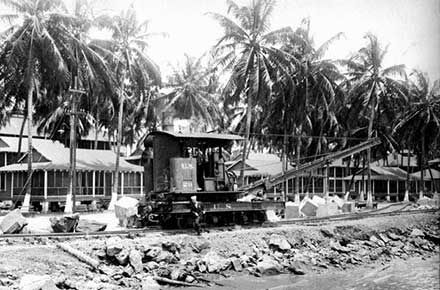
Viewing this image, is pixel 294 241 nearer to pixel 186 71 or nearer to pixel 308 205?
→ pixel 308 205

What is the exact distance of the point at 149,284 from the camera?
13.0 metres

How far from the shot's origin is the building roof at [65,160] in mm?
33375

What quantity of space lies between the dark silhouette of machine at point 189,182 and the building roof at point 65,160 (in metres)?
15.4

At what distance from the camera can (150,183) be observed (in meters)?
19.8

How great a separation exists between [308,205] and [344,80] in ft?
42.9

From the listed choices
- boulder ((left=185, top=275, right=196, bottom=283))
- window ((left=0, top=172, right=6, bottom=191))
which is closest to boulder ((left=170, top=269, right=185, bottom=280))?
boulder ((left=185, top=275, right=196, bottom=283))

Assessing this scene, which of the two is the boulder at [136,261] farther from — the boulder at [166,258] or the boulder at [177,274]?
the boulder at [177,274]

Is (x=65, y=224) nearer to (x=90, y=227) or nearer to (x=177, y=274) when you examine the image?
(x=90, y=227)

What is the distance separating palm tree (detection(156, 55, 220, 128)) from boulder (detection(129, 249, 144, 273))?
25785 millimetres

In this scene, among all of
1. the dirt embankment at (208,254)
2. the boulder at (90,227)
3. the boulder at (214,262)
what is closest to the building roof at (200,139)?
the dirt embankment at (208,254)

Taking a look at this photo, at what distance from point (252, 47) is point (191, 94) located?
12.2 m

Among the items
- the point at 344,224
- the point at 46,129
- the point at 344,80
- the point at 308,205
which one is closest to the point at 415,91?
the point at 344,80

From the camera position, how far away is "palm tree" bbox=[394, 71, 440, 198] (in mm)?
36031

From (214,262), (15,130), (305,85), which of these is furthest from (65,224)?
(15,130)
